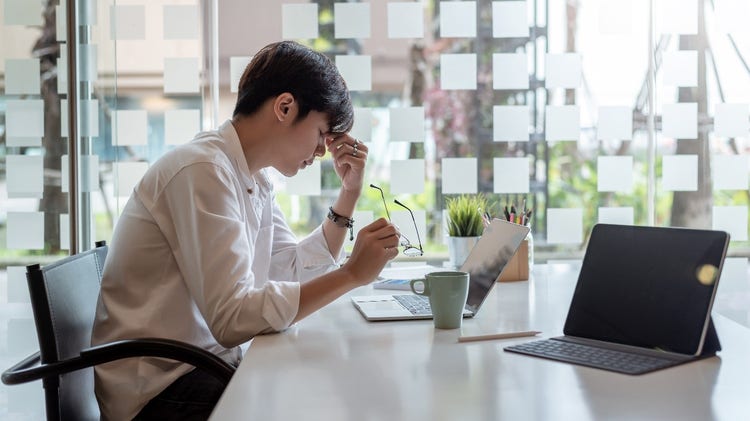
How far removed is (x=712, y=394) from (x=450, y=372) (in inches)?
13.7

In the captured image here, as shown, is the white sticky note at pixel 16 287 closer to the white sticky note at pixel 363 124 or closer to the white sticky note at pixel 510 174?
the white sticky note at pixel 363 124

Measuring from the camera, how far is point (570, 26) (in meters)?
3.10

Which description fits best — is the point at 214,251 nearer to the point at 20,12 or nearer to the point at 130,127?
the point at 130,127

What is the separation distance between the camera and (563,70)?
3.09 m

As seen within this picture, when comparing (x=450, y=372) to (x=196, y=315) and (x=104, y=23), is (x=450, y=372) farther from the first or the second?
(x=104, y=23)

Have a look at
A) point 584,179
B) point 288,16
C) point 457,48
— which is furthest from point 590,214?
point 288,16

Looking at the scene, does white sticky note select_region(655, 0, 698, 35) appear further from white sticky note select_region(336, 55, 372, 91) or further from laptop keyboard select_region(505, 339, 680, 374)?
laptop keyboard select_region(505, 339, 680, 374)

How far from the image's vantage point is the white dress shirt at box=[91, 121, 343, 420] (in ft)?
4.48

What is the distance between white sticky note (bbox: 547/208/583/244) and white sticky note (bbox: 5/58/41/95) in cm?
210

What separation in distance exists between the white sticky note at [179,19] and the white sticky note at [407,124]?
878mm

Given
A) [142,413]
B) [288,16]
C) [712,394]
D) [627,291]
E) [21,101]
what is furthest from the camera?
[288,16]

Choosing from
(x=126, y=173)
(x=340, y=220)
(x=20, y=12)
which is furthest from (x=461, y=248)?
(x=20, y=12)

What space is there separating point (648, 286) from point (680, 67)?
2.15 metres

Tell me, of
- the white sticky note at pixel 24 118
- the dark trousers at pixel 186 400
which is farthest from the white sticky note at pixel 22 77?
the dark trousers at pixel 186 400
